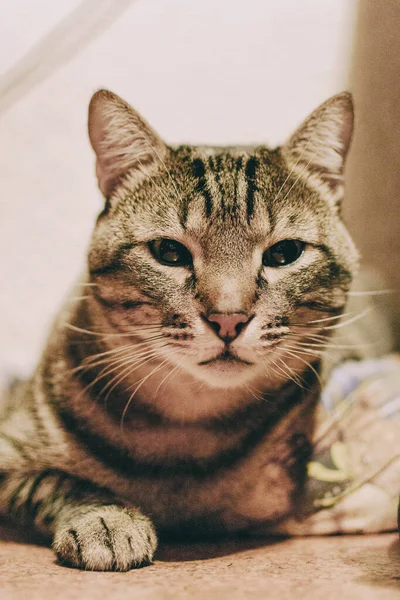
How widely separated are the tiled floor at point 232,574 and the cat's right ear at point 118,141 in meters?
0.63

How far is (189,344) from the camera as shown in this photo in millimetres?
840

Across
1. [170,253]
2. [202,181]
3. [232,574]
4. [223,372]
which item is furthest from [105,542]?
[202,181]

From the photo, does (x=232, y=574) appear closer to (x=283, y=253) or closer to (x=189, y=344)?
(x=189, y=344)

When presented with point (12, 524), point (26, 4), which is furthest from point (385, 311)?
point (26, 4)

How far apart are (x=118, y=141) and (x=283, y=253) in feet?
1.15

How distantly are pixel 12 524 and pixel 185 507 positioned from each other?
311 mm

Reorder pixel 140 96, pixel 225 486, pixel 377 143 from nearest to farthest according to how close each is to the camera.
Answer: pixel 225 486, pixel 377 143, pixel 140 96

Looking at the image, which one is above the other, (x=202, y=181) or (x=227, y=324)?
(x=202, y=181)

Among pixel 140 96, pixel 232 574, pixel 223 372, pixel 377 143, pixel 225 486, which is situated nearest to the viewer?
pixel 232 574

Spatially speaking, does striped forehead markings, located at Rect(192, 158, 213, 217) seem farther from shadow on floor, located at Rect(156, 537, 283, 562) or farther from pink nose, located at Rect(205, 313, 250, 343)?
shadow on floor, located at Rect(156, 537, 283, 562)

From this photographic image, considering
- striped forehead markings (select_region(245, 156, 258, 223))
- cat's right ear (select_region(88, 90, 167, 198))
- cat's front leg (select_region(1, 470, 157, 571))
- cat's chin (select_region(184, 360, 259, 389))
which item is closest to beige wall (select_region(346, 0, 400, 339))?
striped forehead markings (select_region(245, 156, 258, 223))

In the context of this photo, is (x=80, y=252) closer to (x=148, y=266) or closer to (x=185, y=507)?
(x=148, y=266)

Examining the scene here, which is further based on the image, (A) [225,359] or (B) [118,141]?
(B) [118,141]

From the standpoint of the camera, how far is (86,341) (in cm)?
106
